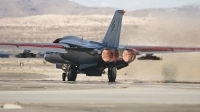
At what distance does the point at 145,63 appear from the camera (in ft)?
182

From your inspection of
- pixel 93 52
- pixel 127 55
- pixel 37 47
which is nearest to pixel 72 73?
pixel 93 52

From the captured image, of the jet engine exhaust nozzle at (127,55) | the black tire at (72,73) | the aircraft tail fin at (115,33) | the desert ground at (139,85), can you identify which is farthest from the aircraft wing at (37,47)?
the jet engine exhaust nozzle at (127,55)

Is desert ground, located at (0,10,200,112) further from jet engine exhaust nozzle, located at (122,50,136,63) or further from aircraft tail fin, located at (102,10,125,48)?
aircraft tail fin, located at (102,10,125,48)

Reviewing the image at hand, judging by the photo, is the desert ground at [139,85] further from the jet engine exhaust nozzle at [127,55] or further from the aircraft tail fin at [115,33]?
the aircraft tail fin at [115,33]

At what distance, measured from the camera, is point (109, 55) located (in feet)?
137

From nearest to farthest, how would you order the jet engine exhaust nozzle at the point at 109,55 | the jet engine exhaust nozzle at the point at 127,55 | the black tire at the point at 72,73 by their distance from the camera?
the jet engine exhaust nozzle at the point at 109,55
the jet engine exhaust nozzle at the point at 127,55
the black tire at the point at 72,73

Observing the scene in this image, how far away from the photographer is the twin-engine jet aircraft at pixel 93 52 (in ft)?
138

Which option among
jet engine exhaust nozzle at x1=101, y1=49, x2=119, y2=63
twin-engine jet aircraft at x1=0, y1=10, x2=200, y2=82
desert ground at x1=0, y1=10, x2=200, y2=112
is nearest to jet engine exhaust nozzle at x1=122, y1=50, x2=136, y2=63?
twin-engine jet aircraft at x1=0, y1=10, x2=200, y2=82

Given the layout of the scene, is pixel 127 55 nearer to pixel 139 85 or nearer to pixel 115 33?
pixel 115 33

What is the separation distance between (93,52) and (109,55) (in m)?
1.49

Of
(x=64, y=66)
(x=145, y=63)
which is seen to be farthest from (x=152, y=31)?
(x=64, y=66)

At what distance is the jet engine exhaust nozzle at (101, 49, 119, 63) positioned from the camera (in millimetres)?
41812

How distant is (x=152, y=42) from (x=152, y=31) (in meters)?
1.03

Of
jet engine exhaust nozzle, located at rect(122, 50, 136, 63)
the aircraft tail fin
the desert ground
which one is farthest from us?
the aircraft tail fin
